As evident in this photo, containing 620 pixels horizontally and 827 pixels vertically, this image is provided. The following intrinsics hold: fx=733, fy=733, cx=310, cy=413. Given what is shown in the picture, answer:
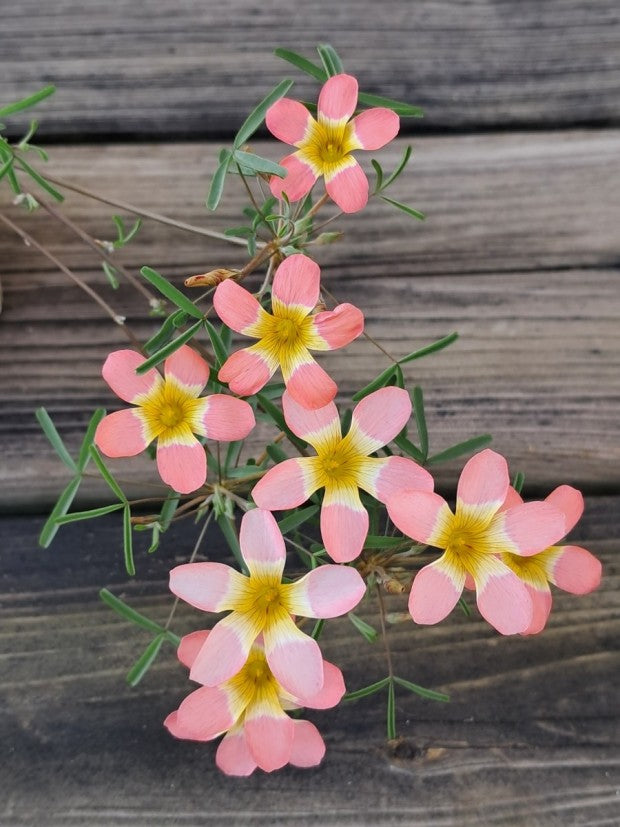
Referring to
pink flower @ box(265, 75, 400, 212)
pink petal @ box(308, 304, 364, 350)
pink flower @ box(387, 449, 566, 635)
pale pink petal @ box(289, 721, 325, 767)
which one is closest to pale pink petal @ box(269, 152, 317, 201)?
pink flower @ box(265, 75, 400, 212)

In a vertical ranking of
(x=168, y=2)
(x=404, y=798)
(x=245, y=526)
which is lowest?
(x=404, y=798)

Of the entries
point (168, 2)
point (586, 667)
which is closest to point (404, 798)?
point (586, 667)

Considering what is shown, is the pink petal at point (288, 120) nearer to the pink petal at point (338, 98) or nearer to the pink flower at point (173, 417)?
the pink petal at point (338, 98)

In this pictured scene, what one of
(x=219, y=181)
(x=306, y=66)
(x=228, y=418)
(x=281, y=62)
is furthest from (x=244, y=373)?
(x=281, y=62)

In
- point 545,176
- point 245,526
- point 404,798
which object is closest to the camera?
point 245,526

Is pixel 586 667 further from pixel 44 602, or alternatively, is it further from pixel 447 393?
pixel 44 602

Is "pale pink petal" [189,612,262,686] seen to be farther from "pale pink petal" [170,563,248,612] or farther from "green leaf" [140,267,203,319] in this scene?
"green leaf" [140,267,203,319]
